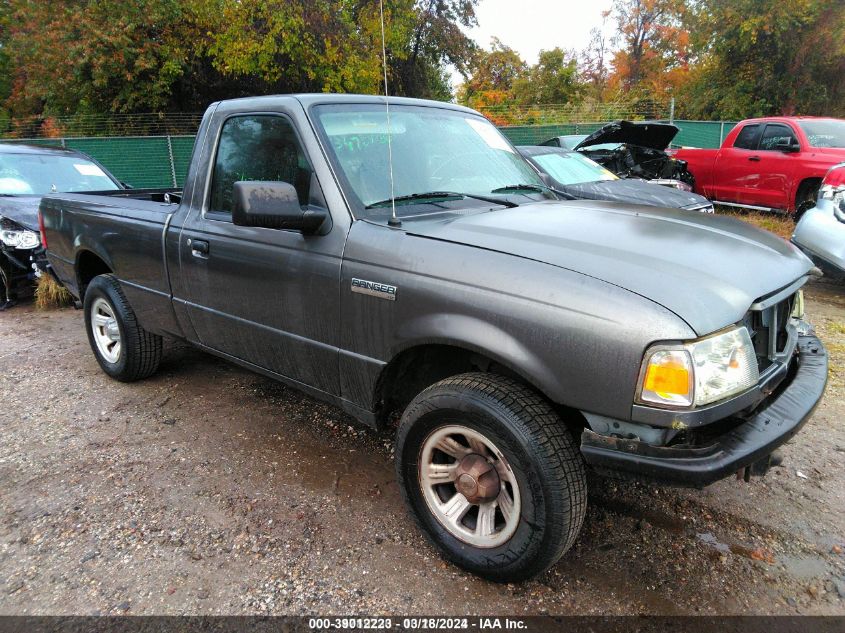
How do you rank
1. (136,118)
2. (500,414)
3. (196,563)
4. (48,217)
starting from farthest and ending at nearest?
(136,118), (48,217), (196,563), (500,414)

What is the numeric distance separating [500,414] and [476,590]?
799 mm

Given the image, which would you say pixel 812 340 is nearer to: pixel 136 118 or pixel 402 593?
pixel 402 593

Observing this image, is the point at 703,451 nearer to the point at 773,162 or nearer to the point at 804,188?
the point at 804,188

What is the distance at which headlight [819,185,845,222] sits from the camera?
18.8 ft

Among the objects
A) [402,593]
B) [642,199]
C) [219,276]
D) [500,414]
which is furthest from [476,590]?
[642,199]

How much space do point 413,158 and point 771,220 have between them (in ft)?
27.8

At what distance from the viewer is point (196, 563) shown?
8.11 feet

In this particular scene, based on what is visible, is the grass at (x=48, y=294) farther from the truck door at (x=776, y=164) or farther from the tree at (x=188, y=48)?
the tree at (x=188, y=48)

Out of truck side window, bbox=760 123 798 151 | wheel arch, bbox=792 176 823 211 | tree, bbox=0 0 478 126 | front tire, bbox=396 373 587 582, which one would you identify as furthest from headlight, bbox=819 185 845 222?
tree, bbox=0 0 478 126

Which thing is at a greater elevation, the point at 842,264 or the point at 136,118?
the point at 136,118

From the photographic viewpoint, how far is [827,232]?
568cm

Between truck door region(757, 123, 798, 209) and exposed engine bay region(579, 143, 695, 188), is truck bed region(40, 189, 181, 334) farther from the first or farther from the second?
truck door region(757, 123, 798, 209)

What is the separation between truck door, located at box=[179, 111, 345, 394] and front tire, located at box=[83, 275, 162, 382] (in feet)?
2.99

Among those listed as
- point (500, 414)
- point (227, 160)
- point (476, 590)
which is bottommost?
point (476, 590)
